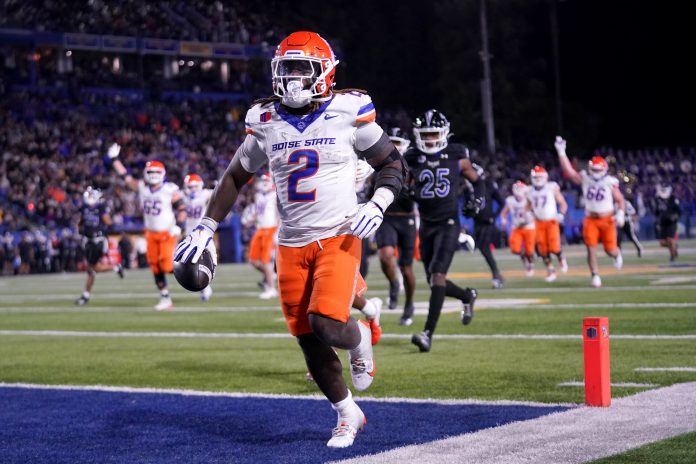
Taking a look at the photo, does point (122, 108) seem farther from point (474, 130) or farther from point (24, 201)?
point (474, 130)

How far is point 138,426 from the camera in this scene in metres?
6.21

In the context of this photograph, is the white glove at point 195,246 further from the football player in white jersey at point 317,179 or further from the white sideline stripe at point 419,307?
the white sideline stripe at point 419,307

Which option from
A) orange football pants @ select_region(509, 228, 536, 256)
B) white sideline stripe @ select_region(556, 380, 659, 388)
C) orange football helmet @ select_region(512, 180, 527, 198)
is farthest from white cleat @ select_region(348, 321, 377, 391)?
orange football helmet @ select_region(512, 180, 527, 198)

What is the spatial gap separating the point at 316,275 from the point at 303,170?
533mm

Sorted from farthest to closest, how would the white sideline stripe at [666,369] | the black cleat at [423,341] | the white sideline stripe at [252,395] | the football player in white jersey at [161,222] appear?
the football player in white jersey at [161,222] < the black cleat at [423,341] < the white sideline stripe at [666,369] < the white sideline stripe at [252,395]

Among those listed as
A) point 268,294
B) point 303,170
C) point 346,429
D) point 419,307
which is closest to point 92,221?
point 268,294

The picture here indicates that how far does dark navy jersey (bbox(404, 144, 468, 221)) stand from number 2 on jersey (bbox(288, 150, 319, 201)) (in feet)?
14.3

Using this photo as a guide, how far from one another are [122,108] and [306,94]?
38.2 metres

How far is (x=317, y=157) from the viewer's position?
5.51m

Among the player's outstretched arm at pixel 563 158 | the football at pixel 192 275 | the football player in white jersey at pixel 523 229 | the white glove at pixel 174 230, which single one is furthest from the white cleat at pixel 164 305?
the football at pixel 192 275

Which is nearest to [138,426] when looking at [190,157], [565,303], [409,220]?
[409,220]

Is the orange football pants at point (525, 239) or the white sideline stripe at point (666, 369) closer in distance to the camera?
the white sideline stripe at point (666, 369)

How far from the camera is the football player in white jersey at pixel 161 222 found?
1580 centimetres

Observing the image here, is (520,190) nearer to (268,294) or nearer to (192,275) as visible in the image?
(268,294)
